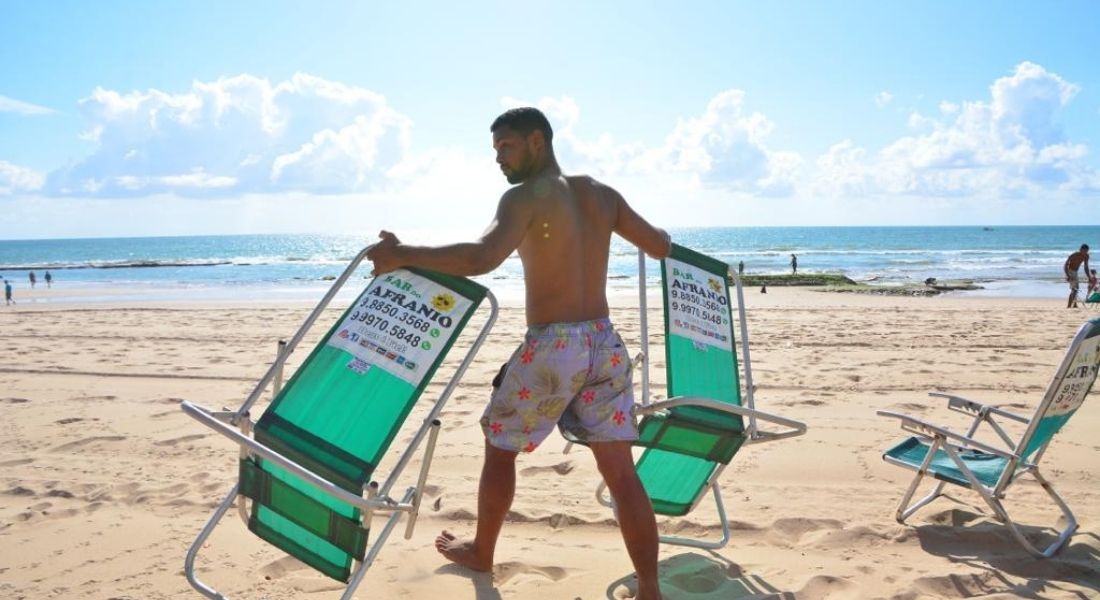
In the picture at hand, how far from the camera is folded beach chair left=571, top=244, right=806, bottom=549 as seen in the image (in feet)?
10.4

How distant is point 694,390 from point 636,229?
803 mm

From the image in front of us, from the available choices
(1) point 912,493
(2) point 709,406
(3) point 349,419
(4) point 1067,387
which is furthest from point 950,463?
(3) point 349,419

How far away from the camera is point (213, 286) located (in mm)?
29734

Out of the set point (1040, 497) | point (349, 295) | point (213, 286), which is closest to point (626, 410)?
point (1040, 497)

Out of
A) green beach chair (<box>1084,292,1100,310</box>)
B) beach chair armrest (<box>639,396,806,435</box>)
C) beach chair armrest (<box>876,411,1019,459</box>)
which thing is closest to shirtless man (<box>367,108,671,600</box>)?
beach chair armrest (<box>639,396,806,435</box>)

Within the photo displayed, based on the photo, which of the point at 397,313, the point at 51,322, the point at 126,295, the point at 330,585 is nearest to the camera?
the point at 397,313

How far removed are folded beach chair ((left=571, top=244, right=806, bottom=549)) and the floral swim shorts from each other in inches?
15.0

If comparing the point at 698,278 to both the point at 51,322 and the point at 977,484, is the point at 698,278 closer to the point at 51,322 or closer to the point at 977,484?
the point at 977,484

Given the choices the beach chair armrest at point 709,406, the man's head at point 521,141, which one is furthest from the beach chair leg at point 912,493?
the man's head at point 521,141

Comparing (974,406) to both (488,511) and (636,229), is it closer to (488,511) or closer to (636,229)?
(636,229)

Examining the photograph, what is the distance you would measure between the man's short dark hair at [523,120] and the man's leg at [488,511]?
1050 mm

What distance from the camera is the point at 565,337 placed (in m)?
2.66

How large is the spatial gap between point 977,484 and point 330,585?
8.21ft

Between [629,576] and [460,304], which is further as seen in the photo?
[629,576]
